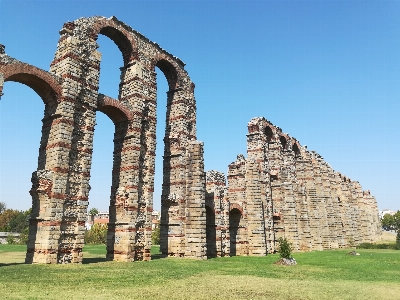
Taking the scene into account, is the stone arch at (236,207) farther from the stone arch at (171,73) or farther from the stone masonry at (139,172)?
the stone arch at (171,73)

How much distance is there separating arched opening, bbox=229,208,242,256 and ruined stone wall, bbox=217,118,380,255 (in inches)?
3.1

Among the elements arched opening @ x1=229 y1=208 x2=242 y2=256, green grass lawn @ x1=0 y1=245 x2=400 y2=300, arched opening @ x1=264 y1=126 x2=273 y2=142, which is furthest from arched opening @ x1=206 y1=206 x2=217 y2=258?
arched opening @ x1=264 y1=126 x2=273 y2=142

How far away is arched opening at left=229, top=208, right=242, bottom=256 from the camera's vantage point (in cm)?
2322

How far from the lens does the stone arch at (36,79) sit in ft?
41.6

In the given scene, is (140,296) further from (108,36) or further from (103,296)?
(108,36)

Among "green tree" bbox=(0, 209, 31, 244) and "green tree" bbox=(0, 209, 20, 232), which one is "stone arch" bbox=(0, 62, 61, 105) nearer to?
"green tree" bbox=(0, 209, 31, 244)

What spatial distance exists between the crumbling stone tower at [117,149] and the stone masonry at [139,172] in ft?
0.16

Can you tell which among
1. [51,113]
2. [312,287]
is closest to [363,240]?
[312,287]

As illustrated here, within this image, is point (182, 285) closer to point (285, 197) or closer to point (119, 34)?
point (119, 34)

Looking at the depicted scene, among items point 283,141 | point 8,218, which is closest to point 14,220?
point 8,218

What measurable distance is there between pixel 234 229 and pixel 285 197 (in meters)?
6.98

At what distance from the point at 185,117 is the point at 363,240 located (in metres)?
38.6

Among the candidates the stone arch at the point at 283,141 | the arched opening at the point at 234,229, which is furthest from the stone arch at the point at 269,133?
the arched opening at the point at 234,229

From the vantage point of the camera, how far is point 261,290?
29.0 feet
